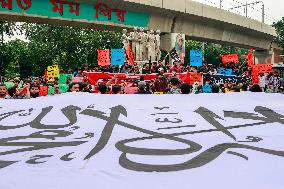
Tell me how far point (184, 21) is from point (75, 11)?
8263mm

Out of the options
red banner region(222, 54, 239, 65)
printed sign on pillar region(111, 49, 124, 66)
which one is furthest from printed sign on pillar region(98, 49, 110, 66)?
red banner region(222, 54, 239, 65)

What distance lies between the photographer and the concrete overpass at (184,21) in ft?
70.3

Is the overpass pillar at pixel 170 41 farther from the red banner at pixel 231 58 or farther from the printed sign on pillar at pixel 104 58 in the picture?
the printed sign on pillar at pixel 104 58

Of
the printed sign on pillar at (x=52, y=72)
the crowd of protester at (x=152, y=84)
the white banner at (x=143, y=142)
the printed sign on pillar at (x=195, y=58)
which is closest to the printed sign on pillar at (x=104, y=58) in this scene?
the crowd of protester at (x=152, y=84)

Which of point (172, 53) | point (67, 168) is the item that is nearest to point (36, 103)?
point (67, 168)

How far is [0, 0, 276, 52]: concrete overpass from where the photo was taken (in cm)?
2142

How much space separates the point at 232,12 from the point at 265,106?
89.8 ft

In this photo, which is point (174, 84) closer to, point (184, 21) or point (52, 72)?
point (52, 72)

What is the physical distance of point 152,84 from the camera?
12.7 m

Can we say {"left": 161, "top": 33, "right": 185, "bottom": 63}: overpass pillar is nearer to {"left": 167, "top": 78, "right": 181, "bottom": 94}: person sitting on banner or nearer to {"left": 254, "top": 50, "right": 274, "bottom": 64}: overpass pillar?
{"left": 254, "top": 50, "right": 274, "bottom": 64}: overpass pillar

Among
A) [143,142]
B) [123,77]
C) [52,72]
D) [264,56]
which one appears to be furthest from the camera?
[264,56]

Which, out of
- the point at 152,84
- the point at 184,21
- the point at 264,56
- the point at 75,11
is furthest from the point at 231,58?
the point at 264,56

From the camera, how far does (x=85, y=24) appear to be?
22.6m

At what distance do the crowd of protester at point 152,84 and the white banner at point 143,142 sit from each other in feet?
4.98
